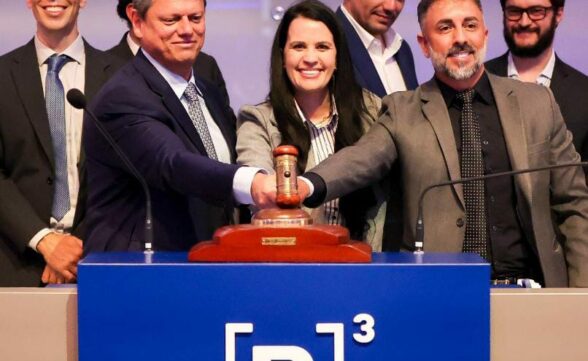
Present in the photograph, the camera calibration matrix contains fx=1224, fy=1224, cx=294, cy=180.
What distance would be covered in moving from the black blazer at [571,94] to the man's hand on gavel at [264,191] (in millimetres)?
1316

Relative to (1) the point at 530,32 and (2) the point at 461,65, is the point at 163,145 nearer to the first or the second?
(2) the point at 461,65

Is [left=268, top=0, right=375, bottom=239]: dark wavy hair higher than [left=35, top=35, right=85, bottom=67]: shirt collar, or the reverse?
[left=35, top=35, right=85, bottom=67]: shirt collar

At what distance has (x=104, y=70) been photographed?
3750 millimetres

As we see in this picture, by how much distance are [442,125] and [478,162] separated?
133mm

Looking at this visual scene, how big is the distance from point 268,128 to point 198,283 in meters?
1.13

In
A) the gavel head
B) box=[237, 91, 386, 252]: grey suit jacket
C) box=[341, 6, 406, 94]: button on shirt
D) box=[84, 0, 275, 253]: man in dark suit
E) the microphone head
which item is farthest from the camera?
box=[341, 6, 406, 94]: button on shirt

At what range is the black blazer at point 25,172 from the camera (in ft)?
11.8

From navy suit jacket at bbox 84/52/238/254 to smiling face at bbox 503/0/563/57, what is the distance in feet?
3.93

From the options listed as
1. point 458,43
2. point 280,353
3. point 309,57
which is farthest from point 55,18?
point 280,353

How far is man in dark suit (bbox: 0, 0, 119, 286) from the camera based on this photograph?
3.58m

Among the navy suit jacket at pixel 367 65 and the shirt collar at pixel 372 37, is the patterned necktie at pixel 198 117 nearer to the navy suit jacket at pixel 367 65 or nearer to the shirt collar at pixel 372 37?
the navy suit jacket at pixel 367 65

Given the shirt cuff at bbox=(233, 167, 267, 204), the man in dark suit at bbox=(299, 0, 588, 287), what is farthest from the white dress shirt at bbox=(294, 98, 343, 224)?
the shirt cuff at bbox=(233, 167, 267, 204)

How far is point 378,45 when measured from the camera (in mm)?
3734

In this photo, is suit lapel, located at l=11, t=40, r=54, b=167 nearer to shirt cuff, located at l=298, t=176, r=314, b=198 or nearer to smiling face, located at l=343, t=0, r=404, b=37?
smiling face, located at l=343, t=0, r=404, b=37
